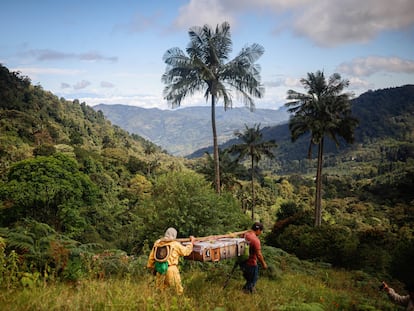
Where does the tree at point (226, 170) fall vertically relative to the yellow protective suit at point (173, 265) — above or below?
below

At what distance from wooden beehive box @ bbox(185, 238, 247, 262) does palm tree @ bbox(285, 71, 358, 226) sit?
22.6 m

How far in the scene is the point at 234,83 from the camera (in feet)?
70.9

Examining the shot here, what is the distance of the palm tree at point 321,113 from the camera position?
28.0m

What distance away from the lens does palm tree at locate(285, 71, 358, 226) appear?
91.8ft

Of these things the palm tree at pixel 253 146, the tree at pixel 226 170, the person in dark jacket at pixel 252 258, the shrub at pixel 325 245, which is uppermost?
the palm tree at pixel 253 146

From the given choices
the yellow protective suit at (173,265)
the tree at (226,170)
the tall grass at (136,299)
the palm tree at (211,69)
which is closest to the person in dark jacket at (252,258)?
the tall grass at (136,299)

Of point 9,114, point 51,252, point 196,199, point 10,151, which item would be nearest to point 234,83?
point 196,199

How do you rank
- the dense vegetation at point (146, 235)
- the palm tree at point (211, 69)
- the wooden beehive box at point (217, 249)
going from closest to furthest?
the dense vegetation at point (146, 235), the wooden beehive box at point (217, 249), the palm tree at point (211, 69)

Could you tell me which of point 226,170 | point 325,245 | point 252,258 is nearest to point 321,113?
point 325,245

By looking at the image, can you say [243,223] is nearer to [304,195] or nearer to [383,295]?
[383,295]

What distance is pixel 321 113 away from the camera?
28344mm

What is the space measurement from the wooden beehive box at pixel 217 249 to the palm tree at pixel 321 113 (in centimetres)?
2264

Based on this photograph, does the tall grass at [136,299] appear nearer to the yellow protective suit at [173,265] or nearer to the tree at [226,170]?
the yellow protective suit at [173,265]

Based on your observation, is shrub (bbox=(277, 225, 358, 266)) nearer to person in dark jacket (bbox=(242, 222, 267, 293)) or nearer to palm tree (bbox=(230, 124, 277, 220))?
palm tree (bbox=(230, 124, 277, 220))
